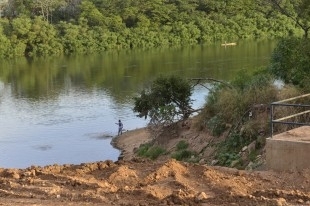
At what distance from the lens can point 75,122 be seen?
43031mm

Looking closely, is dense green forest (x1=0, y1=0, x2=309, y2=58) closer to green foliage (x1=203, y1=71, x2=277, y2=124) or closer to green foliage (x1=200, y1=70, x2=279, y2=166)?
green foliage (x1=200, y1=70, x2=279, y2=166)

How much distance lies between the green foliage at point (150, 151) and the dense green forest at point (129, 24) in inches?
2555

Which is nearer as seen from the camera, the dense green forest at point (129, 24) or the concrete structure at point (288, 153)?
the concrete structure at point (288, 153)

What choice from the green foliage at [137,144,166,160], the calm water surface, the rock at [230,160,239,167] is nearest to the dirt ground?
the rock at [230,160,239,167]

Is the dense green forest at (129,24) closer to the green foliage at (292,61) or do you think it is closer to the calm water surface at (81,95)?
the calm water surface at (81,95)

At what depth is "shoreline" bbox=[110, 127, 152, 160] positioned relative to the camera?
34.2 m

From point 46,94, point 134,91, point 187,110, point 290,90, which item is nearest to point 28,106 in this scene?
point 46,94

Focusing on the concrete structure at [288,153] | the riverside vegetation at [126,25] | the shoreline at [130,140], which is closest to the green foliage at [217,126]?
the shoreline at [130,140]

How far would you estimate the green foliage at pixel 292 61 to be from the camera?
22.0 meters

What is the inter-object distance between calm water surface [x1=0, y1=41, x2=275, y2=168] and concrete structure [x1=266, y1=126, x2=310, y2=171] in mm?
19209

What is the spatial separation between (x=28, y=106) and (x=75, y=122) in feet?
24.1

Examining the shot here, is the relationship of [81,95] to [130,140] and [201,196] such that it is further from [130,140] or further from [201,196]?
[201,196]

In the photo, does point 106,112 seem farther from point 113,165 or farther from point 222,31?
point 222,31

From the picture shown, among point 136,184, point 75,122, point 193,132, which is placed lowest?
point 75,122
